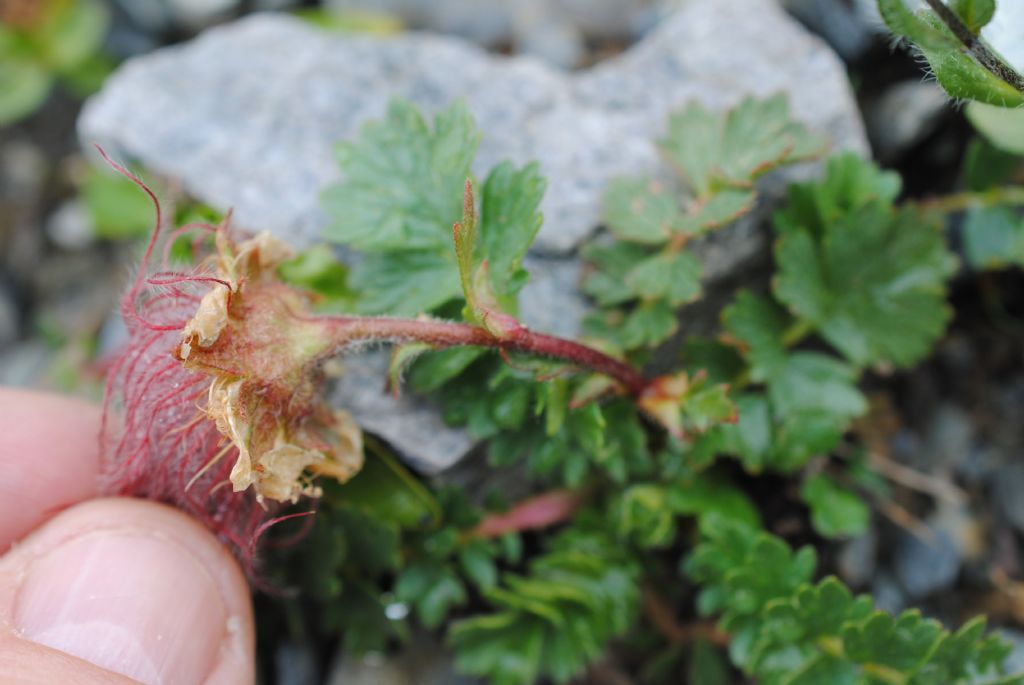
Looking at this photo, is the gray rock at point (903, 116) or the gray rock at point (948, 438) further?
the gray rock at point (948, 438)

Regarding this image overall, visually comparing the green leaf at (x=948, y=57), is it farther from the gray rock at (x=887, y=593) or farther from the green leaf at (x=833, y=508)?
the gray rock at (x=887, y=593)

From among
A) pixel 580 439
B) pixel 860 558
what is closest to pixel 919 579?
pixel 860 558

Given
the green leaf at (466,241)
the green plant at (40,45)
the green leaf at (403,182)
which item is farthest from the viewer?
the green plant at (40,45)

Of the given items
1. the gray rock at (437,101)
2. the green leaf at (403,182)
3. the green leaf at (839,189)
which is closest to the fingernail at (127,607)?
the green leaf at (403,182)

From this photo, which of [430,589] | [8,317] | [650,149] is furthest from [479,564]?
[8,317]

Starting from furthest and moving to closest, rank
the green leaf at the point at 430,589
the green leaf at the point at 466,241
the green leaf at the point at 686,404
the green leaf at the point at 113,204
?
the green leaf at the point at 113,204 < the green leaf at the point at 430,589 < the green leaf at the point at 686,404 < the green leaf at the point at 466,241

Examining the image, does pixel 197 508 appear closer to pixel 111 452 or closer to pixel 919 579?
pixel 111 452
